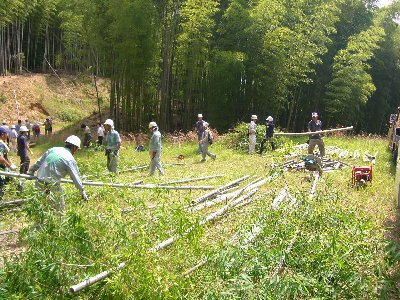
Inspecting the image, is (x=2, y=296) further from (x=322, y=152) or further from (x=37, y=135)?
(x=37, y=135)

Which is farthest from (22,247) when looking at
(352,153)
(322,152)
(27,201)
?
(352,153)

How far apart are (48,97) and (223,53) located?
14.8 metres

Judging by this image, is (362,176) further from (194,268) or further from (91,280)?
(91,280)

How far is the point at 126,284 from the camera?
347 centimetres

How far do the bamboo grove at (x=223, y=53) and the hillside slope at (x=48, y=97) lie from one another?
184 inches

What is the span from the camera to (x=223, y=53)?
19.2 metres

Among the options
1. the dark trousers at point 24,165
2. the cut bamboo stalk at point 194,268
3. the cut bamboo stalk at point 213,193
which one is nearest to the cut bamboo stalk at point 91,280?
the cut bamboo stalk at point 194,268

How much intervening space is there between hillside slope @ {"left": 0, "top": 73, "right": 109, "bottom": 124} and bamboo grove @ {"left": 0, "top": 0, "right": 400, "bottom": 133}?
15.4 ft

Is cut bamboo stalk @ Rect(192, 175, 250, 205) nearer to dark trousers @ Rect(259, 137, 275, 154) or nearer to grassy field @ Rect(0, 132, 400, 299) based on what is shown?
grassy field @ Rect(0, 132, 400, 299)

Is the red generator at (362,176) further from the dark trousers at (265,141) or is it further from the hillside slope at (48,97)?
the hillside slope at (48,97)

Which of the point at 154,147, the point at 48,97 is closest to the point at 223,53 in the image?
the point at 154,147

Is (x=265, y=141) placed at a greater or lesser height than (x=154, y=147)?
lesser

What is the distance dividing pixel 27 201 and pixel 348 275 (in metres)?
3.04

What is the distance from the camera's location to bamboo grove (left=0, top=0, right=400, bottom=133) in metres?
17.7
